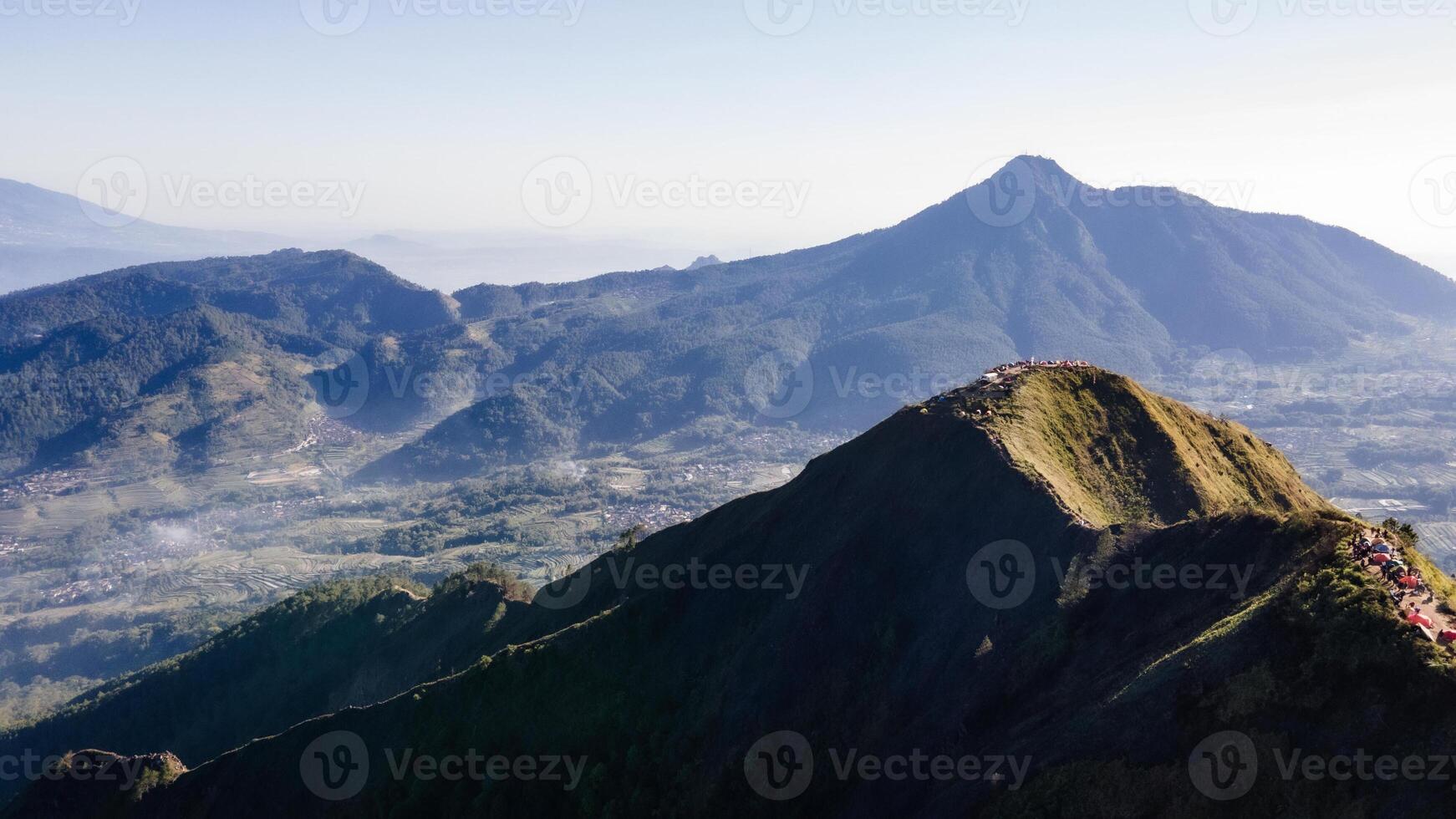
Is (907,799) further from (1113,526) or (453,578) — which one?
(453,578)

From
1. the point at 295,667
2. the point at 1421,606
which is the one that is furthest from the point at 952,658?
the point at 295,667

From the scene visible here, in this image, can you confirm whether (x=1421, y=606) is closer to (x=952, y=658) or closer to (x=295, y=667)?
(x=952, y=658)

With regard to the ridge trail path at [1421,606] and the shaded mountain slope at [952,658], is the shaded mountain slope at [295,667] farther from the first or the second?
the ridge trail path at [1421,606]

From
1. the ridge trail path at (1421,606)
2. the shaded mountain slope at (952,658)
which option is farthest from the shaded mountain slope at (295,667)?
the ridge trail path at (1421,606)

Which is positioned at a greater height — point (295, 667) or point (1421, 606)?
point (1421, 606)

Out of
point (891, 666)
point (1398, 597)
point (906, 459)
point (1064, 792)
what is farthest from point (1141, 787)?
point (906, 459)

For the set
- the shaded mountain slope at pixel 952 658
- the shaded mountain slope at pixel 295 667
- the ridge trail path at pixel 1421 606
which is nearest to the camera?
the ridge trail path at pixel 1421 606

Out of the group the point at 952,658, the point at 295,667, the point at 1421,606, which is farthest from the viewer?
the point at 295,667

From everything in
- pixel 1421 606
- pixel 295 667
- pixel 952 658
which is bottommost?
pixel 295 667

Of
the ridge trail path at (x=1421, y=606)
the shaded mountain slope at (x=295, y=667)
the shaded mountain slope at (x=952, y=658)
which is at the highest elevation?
the ridge trail path at (x=1421, y=606)

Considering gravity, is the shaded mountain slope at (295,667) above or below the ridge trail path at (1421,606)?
below
